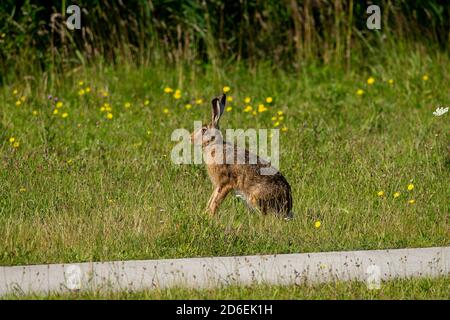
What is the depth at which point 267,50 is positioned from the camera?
13016 mm

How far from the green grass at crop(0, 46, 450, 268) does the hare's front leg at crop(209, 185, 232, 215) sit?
0.36 ft

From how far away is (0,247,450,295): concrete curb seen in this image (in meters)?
6.17

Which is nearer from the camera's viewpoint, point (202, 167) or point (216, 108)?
point (216, 108)

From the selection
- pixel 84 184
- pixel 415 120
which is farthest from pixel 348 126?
pixel 84 184

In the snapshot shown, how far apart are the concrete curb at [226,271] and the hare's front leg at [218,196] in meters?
1.19

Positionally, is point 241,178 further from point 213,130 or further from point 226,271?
point 226,271

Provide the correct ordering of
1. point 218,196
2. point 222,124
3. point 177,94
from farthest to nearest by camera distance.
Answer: point 177,94
point 222,124
point 218,196

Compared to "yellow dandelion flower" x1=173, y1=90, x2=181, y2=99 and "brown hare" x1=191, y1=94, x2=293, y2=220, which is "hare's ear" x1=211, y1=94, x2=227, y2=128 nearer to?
"brown hare" x1=191, y1=94, x2=293, y2=220

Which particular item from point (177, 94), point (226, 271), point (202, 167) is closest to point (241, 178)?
point (202, 167)

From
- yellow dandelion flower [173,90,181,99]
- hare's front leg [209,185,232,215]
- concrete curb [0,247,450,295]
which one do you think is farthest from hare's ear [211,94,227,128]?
yellow dandelion flower [173,90,181,99]

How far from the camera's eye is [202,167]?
8945 millimetres

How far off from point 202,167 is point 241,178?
1.00 m
